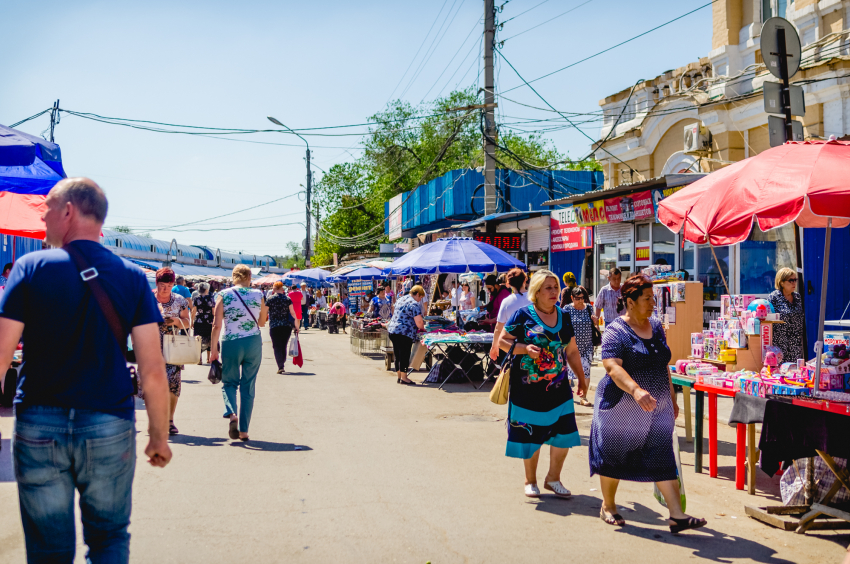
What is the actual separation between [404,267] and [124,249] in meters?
45.9

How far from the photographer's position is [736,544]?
4977 mm

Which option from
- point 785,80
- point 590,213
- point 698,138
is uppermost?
point 698,138

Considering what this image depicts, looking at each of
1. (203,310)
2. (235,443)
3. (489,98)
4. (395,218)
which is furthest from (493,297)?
(395,218)

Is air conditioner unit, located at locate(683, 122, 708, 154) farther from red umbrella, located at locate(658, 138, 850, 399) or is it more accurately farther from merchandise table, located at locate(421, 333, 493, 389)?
red umbrella, located at locate(658, 138, 850, 399)

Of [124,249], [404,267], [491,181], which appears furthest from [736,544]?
[124,249]

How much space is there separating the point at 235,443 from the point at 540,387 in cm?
367

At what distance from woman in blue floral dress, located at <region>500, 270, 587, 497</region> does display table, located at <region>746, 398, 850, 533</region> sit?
145 centimetres

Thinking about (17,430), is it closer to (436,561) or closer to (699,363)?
(436,561)

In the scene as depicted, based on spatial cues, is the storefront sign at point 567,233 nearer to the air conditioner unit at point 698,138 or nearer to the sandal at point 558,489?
the air conditioner unit at point 698,138

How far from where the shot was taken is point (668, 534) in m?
5.19

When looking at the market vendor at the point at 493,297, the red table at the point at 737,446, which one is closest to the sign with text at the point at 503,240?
the market vendor at the point at 493,297

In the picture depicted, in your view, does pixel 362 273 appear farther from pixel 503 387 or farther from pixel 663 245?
pixel 503 387

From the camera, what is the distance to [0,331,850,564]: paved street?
473 centimetres

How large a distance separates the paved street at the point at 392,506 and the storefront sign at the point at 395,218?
30127 mm
